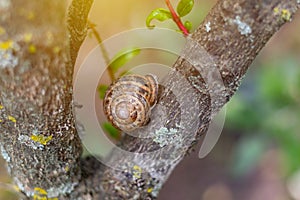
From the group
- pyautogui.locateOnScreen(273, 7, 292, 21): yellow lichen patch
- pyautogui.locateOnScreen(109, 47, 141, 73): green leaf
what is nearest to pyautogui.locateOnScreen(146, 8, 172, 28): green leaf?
pyautogui.locateOnScreen(109, 47, 141, 73): green leaf

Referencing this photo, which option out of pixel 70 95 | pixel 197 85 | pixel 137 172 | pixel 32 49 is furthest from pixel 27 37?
pixel 137 172

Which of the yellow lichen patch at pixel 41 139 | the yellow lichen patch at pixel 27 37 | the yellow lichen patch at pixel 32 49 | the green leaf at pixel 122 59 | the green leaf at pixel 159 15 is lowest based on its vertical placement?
the yellow lichen patch at pixel 32 49

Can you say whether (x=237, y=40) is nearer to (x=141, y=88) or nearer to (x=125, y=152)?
(x=141, y=88)

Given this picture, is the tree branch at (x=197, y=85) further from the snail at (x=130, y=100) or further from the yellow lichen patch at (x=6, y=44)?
the yellow lichen patch at (x=6, y=44)

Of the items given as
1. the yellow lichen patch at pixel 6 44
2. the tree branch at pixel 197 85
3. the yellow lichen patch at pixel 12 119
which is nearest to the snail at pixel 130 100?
the tree branch at pixel 197 85

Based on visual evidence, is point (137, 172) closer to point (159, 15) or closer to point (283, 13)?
point (159, 15)

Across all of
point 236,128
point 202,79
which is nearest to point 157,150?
point 202,79

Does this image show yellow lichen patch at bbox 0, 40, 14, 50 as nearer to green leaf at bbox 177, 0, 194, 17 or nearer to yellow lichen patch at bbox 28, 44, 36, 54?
yellow lichen patch at bbox 28, 44, 36, 54
